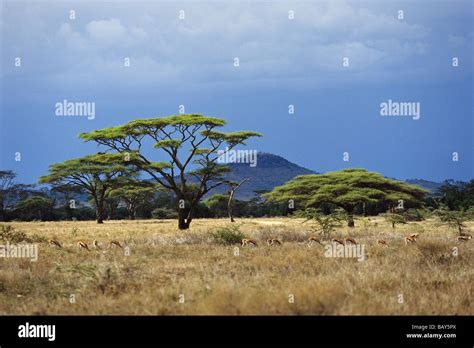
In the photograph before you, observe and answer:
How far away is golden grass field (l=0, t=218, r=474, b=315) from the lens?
25.6 feet

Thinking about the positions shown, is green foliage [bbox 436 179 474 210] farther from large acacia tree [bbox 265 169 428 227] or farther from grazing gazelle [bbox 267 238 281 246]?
grazing gazelle [bbox 267 238 281 246]

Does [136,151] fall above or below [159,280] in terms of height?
above

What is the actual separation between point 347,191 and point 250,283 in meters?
32.8

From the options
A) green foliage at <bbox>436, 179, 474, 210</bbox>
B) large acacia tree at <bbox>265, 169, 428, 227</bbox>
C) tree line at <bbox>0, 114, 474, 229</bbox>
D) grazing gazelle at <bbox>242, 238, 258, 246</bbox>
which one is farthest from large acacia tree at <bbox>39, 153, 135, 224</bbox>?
grazing gazelle at <bbox>242, 238, 258, 246</bbox>

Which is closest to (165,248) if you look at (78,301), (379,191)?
(78,301)

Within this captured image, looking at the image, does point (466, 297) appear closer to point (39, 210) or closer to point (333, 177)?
point (333, 177)

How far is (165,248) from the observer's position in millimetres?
16594

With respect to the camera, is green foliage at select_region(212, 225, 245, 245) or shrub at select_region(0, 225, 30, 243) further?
shrub at select_region(0, 225, 30, 243)

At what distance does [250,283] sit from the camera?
9625mm

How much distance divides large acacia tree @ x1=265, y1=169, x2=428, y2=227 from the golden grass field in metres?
25.3

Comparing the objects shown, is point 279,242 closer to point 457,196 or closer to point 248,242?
point 248,242

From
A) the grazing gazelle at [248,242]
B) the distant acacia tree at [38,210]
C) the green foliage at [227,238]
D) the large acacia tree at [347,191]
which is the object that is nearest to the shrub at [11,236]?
the green foliage at [227,238]

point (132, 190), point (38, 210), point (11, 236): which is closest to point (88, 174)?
point (132, 190)
